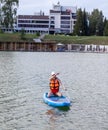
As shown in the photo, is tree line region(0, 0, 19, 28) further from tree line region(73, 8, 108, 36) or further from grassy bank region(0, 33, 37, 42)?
tree line region(73, 8, 108, 36)

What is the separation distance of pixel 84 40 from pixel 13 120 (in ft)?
454

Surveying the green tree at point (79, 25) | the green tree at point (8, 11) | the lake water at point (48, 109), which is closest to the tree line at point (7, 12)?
the green tree at point (8, 11)

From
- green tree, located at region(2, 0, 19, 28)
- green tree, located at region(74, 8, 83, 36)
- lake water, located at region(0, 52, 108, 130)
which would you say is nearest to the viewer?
lake water, located at region(0, 52, 108, 130)

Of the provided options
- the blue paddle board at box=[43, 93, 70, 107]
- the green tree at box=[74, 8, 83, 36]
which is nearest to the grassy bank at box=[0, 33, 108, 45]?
the green tree at box=[74, 8, 83, 36]

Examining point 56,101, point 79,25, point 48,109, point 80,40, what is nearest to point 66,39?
point 80,40

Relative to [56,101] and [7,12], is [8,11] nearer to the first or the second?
[7,12]

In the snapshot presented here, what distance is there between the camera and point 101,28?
639 feet

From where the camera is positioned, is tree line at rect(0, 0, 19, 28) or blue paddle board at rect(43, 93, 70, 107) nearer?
blue paddle board at rect(43, 93, 70, 107)

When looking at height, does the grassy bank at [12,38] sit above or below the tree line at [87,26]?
below

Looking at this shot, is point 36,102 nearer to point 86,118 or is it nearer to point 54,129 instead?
point 86,118

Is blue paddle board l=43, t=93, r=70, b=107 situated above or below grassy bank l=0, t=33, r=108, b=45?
below

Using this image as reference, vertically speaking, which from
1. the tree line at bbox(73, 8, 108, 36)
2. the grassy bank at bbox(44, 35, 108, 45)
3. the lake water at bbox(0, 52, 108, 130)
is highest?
the tree line at bbox(73, 8, 108, 36)

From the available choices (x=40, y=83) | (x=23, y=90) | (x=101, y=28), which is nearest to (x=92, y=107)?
(x=23, y=90)

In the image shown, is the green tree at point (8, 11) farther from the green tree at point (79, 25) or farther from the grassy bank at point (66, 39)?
the green tree at point (79, 25)
